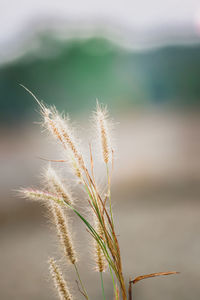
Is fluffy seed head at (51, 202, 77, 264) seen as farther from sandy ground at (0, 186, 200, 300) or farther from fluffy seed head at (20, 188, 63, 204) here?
Result: sandy ground at (0, 186, 200, 300)

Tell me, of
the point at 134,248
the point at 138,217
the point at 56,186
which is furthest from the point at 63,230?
the point at 138,217

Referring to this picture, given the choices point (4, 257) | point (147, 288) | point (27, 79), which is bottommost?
point (147, 288)

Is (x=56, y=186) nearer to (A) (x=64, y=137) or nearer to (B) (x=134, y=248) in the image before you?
(A) (x=64, y=137)

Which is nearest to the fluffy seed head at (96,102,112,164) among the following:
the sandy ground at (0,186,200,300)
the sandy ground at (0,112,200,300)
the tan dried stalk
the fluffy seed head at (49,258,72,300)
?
the tan dried stalk

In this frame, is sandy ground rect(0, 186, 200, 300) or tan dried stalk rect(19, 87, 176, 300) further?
sandy ground rect(0, 186, 200, 300)

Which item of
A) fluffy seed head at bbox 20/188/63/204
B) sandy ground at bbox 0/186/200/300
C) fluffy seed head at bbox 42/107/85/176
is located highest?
fluffy seed head at bbox 42/107/85/176

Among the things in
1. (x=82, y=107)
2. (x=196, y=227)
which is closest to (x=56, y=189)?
(x=196, y=227)

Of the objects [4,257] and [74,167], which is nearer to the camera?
[74,167]

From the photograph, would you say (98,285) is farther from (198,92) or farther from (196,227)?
(198,92)

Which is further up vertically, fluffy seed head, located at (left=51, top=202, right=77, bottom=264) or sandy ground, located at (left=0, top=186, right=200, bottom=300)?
fluffy seed head, located at (left=51, top=202, right=77, bottom=264)
